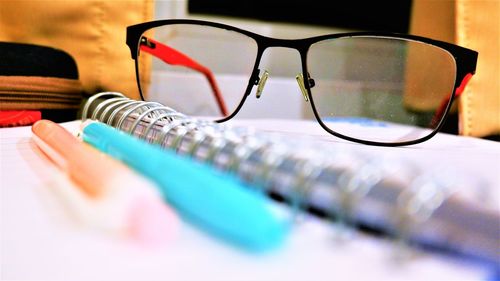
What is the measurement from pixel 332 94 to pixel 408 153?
0.66 ft

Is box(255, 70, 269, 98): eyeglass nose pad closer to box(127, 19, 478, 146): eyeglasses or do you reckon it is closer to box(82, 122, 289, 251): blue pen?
box(127, 19, 478, 146): eyeglasses

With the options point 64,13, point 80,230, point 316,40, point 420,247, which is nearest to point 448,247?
point 420,247

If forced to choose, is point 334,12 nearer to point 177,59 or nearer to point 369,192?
point 177,59

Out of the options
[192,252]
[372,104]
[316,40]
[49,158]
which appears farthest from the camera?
[372,104]

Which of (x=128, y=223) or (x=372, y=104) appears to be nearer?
(x=128, y=223)

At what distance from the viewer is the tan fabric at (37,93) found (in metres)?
0.40

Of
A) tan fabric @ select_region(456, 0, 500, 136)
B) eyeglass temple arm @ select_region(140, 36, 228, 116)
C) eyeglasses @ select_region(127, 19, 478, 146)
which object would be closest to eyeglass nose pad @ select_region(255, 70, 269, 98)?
eyeglasses @ select_region(127, 19, 478, 146)

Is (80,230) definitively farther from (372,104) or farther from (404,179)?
(372,104)

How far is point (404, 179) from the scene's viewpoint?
6.4 inches

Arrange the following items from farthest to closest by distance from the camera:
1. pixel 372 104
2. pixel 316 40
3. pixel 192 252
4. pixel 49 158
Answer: pixel 372 104 < pixel 316 40 < pixel 49 158 < pixel 192 252

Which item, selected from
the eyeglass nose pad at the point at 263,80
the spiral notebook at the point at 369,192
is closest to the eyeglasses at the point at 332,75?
the eyeglass nose pad at the point at 263,80

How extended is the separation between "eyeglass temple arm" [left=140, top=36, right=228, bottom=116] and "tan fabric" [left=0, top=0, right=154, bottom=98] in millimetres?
27

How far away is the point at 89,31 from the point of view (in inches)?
21.3

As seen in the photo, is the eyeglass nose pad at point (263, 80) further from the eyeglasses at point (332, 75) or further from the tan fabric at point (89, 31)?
the tan fabric at point (89, 31)
